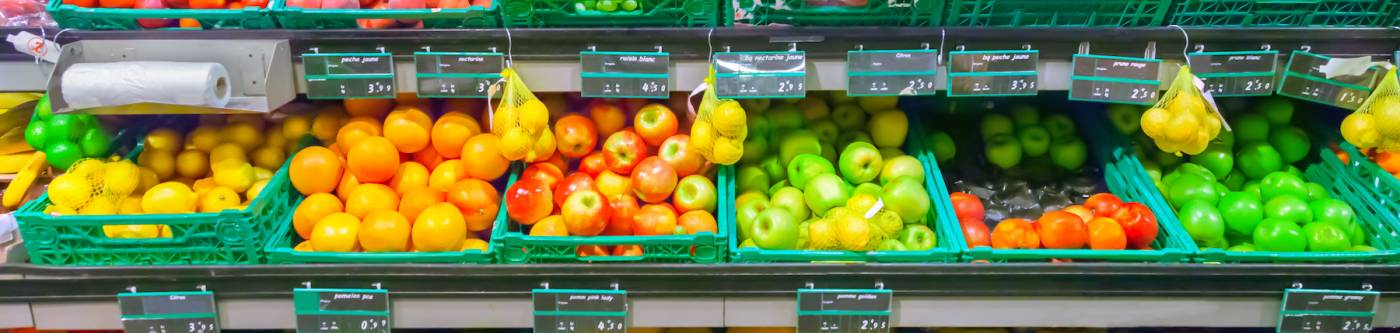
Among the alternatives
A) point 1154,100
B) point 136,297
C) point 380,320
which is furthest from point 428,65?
point 1154,100

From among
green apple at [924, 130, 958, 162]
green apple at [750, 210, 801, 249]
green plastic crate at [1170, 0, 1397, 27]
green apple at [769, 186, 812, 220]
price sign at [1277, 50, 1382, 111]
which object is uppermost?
green plastic crate at [1170, 0, 1397, 27]

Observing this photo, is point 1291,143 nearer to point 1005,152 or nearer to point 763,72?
point 1005,152

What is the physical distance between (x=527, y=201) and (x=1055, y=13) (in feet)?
3.39

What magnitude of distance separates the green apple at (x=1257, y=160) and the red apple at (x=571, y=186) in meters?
1.46

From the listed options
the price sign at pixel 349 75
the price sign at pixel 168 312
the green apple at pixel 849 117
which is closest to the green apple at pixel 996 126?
the green apple at pixel 849 117

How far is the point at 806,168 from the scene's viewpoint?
1.91 metres

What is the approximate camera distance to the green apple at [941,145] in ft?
6.89

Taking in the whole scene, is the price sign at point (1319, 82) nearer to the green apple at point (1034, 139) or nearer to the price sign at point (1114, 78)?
the price sign at point (1114, 78)

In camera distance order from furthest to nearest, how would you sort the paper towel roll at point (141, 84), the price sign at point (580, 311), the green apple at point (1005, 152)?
the green apple at point (1005, 152), the price sign at point (580, 311), the paper towel roll at point (141, 84)

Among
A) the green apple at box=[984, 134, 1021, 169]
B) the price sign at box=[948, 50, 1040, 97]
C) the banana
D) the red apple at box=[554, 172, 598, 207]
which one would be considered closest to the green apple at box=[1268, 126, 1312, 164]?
the green apple at box=[984, 134, 1021, 169]

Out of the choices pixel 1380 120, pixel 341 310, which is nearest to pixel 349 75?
pixel 341 310

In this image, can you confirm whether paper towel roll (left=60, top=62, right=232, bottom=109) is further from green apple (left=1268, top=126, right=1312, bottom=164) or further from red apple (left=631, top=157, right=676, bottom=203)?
green apple (left=1268, top=126, right=1312, bottom=164)

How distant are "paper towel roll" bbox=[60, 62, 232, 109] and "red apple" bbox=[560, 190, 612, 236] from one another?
637 mm

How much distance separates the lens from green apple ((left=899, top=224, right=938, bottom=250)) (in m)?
1.79
